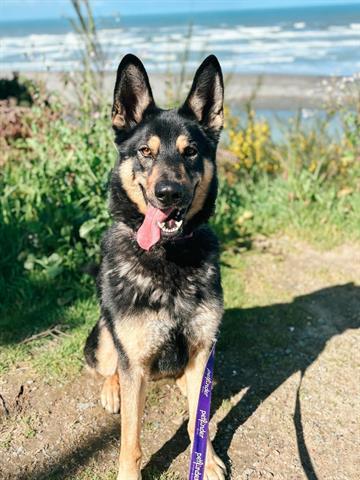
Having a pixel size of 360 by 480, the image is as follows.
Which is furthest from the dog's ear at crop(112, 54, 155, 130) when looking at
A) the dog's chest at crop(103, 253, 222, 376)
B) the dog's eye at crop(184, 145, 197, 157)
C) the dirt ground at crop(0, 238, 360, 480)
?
the dirt ground at crop(0, 238, 360, 480)

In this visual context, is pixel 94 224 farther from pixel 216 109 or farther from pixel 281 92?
pixel 281 92

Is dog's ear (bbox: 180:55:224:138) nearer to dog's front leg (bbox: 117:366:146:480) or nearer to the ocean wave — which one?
dog's front leg (bbox: 117:366:146:480)

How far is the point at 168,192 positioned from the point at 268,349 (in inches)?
84.0

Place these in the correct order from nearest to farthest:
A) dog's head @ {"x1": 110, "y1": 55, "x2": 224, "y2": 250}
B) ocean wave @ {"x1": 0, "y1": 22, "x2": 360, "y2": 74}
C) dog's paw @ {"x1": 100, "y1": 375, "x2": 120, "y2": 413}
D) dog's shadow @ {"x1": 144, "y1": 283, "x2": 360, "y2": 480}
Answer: dog's head @ {"x1": 110, "y1": 55, "x2": 224, "y2": 250} < dog's shadow @ {"x1": 144, "y1": 283, "x2": 360, "y2": 480} < dog's paw @ {"x1": 100, "y1": 375, "x2": 120, "y2": 413} < ocean wave @ {"x1": 0, "y1": 22, "x2": 360, "y2": 74}

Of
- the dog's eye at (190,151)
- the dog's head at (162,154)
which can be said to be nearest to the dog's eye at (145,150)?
the dog's head at (162,154)

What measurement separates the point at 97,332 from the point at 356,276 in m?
3.20

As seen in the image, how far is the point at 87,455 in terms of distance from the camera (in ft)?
10.2

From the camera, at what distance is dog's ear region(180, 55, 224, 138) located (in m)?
3.11

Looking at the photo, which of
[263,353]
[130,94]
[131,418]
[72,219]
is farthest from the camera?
[72,219]

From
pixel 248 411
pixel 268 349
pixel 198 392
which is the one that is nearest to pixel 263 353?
pixel 268 349

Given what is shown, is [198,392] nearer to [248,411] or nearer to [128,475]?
[128,475]

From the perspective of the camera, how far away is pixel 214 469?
292 cm

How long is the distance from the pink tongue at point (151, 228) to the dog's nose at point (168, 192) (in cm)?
18

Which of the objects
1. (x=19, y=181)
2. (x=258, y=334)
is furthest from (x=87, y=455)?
(x=19, y=181)
